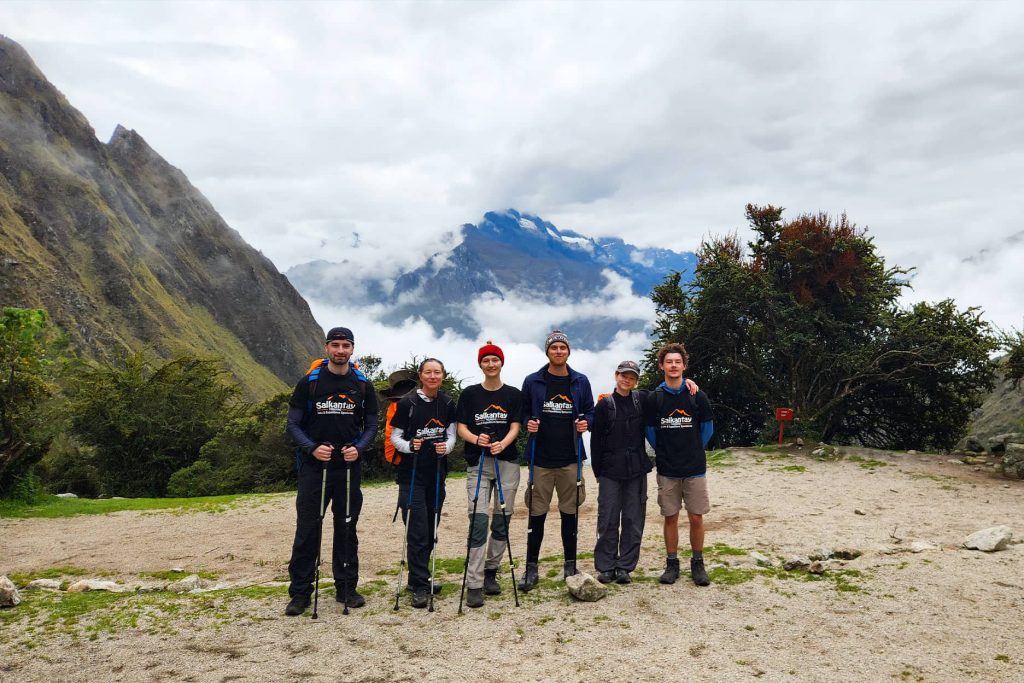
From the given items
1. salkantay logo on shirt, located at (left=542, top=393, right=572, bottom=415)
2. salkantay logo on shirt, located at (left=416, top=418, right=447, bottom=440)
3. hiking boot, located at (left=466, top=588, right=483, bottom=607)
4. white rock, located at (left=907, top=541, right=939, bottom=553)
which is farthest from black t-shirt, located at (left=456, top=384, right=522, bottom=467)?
white rock, located at (left=907, top=541, right=939, bottom=553)

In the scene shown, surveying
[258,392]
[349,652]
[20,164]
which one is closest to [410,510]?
[349,652]

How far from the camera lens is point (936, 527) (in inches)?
392

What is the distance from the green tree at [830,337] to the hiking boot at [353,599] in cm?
1854

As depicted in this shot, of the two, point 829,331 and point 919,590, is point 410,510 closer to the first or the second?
point 919,590

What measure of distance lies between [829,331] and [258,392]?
4805 inches

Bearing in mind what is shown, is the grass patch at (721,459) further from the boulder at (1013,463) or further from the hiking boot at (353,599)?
the hiking boot at (353,599)

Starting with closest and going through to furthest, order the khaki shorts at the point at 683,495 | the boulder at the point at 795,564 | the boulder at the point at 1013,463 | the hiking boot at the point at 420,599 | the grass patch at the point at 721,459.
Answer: the hiking boot at the point at 420,599
the khaki shorts at the point at 683,495
the boulder at the point at 795,564
the boulder at the point at 1013,463
the grass patch at the point at 721,459

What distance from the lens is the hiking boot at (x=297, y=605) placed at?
21.6 ft

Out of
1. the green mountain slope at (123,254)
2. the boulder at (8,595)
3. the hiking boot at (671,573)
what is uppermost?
the green mountain slope at (123,254)

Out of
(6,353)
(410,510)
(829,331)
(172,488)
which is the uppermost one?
(829,331)

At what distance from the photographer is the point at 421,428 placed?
704cm

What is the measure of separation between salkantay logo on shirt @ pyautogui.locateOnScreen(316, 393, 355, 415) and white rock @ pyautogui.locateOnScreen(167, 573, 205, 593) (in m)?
3.12

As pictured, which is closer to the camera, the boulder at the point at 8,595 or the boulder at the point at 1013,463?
the boulder at the point at 8,595

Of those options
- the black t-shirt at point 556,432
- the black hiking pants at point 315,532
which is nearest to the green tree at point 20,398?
the black hiking pants at point 315,532
